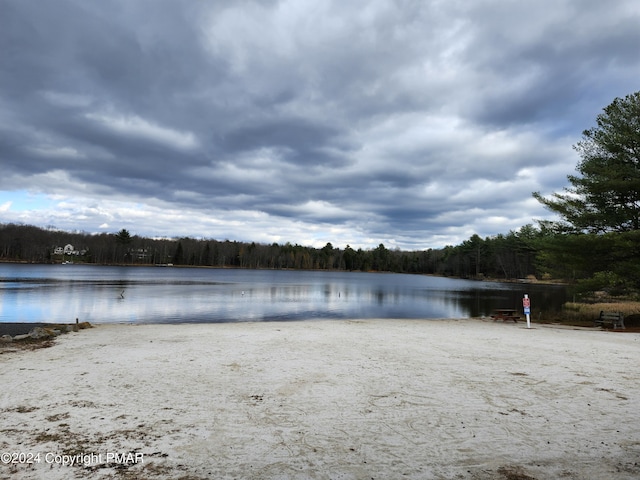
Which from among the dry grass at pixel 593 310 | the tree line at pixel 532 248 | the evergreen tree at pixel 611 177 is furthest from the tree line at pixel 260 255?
the evergreen tree at pixel 611 177

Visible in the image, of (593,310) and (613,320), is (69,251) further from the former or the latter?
(613,320)

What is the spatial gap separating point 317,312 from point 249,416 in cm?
2283

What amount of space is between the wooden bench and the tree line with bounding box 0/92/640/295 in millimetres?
1334

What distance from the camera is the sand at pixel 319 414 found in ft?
13.2

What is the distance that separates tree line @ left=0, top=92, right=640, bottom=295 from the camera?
17.5 meters

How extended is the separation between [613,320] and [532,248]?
6.86m

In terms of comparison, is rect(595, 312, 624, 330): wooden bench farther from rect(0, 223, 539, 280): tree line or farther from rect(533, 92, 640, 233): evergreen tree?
rect(0, 223, 539, 280): tree line

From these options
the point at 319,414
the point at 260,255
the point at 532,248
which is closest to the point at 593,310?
the point at 532,248

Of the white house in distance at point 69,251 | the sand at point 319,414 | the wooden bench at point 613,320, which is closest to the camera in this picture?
the sand at point 319,414

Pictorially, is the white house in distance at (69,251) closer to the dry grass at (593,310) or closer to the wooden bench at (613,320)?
the dry grass at (593,310)

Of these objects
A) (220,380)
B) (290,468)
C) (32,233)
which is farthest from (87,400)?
(32,233)

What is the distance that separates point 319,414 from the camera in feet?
18.3

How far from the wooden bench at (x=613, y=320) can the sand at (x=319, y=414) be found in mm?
8161

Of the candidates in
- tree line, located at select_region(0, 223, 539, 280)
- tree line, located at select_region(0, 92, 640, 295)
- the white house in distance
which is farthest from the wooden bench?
the white house in distance
